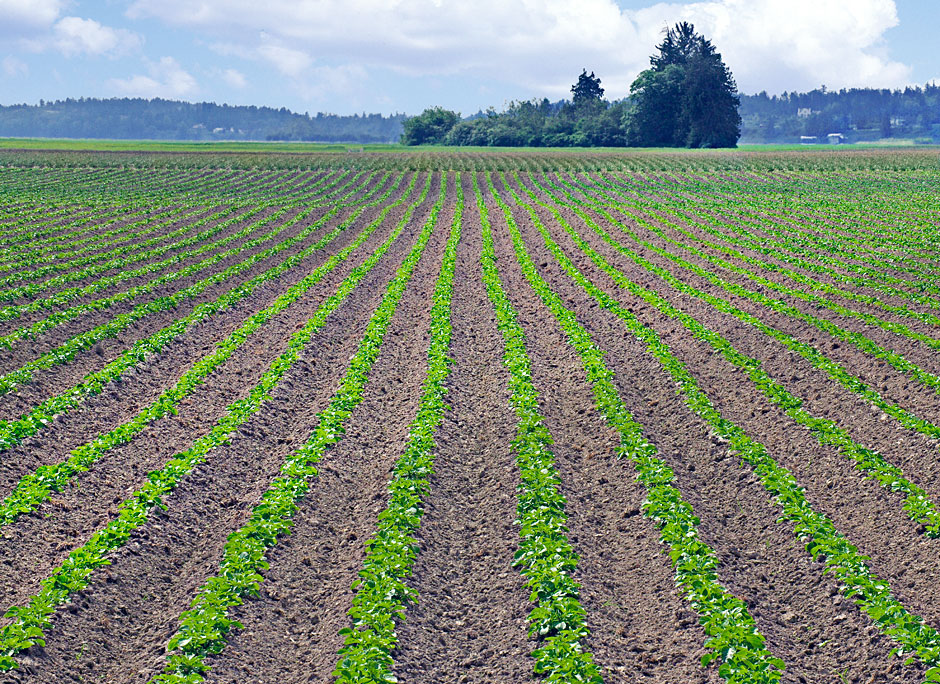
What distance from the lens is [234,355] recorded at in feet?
50.3

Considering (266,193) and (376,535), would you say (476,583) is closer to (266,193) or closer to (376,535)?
(376,535)

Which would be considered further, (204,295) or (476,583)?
(204,295)

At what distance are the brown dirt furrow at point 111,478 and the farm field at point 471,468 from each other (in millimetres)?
41

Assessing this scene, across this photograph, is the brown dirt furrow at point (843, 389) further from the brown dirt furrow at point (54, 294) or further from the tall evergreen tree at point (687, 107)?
the tall evergreen tree at point (687, 107)

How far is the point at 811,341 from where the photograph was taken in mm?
16203

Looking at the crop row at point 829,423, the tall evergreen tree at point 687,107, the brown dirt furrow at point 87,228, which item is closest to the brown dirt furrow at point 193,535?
the crop row at point 829,423

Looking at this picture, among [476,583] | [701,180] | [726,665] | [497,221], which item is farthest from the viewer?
[701,180]

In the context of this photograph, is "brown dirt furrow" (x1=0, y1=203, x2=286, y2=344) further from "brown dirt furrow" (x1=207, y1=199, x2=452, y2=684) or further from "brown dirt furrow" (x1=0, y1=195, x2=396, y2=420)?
"brown dirt furrow" (x1=207, y1=199, x2=452, y2=684)

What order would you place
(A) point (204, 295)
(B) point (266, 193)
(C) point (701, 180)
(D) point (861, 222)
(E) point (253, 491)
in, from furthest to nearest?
(C) point (701, 180) < (B) point (266, 193) < (D) point (861, 222) < (A) point (204, 295) < (E) point (253, 491)

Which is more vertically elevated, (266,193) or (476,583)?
(266,193)

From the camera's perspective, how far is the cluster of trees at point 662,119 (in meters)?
115

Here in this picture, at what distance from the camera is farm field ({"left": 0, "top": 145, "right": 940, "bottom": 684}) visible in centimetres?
698

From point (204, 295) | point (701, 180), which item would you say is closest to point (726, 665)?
point (204, 295)

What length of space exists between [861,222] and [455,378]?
24.4 m
